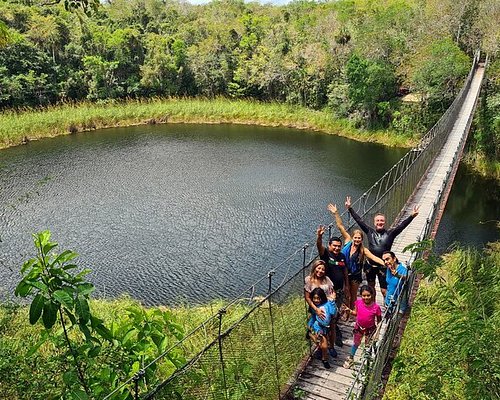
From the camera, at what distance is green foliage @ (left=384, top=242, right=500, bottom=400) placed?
188 cm

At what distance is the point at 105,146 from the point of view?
530 inches

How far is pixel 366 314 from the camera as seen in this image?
2.75 meters

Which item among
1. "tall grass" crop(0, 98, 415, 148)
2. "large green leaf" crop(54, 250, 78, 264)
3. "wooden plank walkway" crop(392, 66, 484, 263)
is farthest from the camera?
"tall grass" crop(0, 98, 415, 148)

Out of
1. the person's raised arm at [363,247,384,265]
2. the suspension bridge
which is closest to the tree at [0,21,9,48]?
the suspension bridge

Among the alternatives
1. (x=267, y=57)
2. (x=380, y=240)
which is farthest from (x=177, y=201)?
(x=267, y=57)

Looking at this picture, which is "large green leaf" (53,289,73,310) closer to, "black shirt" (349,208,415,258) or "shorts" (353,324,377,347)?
"shorts" (353,324,377,347)

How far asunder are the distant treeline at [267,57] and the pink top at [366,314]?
11.6 m

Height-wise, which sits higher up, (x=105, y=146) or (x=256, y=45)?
(x=256, y=45)

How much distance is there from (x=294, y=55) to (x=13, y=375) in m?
16.5

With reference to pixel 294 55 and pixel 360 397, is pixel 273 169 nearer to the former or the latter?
pixel 294 55

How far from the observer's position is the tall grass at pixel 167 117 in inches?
556

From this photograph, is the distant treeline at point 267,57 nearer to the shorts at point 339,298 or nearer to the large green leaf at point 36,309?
the shorts at point 339,298

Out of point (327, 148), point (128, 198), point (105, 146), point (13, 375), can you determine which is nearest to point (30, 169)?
point (105, 146)

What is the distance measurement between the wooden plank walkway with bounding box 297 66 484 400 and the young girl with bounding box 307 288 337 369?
0.30ft
